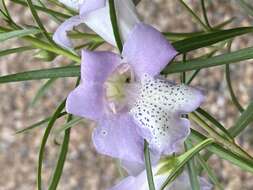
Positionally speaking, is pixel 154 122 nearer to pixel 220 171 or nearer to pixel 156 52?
pixel 156 52

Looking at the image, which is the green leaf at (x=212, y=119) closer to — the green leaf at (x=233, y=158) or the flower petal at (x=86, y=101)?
the green leaf at (x=233, y=158)

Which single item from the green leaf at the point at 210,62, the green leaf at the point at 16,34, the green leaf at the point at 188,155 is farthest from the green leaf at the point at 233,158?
the green leaf at the point at 16,34

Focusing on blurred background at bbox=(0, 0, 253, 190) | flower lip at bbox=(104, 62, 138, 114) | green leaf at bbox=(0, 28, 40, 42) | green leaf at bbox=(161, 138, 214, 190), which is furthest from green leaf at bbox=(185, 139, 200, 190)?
blurred background at bbox=(0, 0, 253, 190)

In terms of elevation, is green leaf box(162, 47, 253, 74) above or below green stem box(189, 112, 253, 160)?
above

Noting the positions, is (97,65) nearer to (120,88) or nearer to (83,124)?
(120,88)

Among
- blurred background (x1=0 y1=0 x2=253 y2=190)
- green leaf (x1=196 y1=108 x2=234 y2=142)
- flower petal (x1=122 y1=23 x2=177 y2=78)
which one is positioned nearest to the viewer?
flower petal (x1=122 y1=23 x2=177 y2=78)

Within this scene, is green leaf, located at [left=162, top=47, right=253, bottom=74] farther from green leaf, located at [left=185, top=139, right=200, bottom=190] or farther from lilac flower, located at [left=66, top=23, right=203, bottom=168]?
green leaf, located at [left=185, top=139, right=200, bottom=190]
